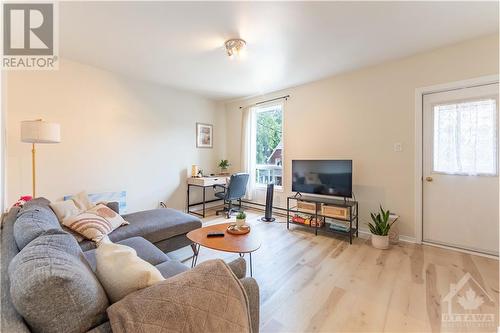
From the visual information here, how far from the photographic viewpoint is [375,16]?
2.02m

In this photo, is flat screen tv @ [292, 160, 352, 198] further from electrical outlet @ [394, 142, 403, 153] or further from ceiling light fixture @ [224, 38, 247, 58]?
ceiling light fixture @ [224, 38, 247, 58]

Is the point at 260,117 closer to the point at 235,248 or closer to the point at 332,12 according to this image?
the point at 332,12

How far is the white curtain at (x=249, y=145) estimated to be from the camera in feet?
15.2

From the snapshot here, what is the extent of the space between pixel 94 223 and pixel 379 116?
11.9 feet

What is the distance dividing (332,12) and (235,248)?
88.4 inches

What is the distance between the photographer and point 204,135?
4.80 metres

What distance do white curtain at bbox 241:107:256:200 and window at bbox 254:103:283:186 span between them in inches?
3.5

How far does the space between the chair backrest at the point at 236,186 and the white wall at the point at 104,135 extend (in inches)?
42.6

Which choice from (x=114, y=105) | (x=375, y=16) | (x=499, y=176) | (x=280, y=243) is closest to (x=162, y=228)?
(x=280, y=243)

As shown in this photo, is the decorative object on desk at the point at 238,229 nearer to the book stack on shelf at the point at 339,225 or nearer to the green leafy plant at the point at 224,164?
the book stack on shelf at the point at 339,225

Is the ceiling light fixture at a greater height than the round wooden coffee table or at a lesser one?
greater

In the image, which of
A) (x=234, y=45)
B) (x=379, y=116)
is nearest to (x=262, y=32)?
(x=234, y=45)

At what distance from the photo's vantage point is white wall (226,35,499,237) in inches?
100

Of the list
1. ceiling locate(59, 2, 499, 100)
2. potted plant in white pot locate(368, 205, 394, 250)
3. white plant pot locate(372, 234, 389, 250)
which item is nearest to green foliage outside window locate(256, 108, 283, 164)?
ceiling locate(59, 2, 499, 100)
